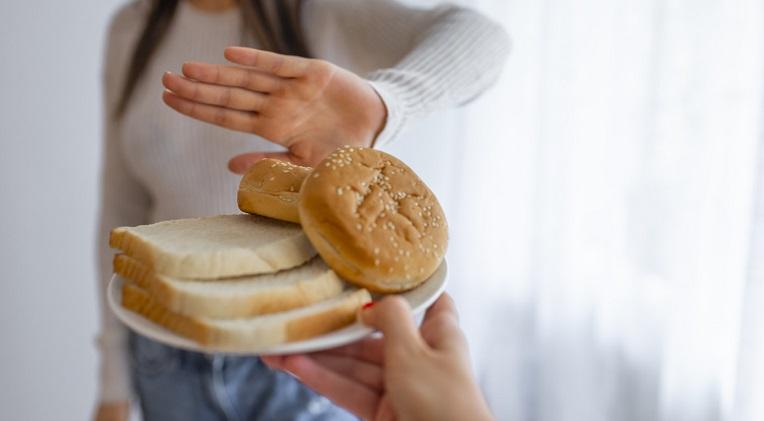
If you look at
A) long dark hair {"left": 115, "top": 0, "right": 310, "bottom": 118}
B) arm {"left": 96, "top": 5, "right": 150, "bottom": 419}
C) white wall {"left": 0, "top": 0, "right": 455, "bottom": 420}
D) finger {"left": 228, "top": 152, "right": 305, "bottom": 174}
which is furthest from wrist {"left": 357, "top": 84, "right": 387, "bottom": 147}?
white wall {"left": 0, "top": 0, "right": 455, "bottom": 420}

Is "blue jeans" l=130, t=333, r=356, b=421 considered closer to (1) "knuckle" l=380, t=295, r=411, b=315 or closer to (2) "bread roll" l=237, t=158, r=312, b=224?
(2) "bread roll" l=237, t=158, r=312, b=224

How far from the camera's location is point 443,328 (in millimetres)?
712

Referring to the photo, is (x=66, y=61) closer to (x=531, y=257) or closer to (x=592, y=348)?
(x=531, y=257)

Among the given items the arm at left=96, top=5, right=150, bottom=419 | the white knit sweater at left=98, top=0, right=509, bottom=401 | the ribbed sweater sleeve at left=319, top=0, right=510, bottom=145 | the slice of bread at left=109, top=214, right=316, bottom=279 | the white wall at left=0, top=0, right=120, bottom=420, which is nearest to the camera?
the slice of bread at left=109, top=214, right=316, bottom=279

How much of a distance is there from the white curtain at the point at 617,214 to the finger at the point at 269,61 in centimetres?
83

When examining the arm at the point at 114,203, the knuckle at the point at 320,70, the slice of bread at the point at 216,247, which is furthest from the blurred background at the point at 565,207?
the slice of bread at the point at 216,247

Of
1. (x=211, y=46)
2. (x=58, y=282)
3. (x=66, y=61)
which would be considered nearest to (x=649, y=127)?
(x=211, y=46)

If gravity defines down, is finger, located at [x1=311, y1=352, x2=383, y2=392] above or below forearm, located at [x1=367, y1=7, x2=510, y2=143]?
below

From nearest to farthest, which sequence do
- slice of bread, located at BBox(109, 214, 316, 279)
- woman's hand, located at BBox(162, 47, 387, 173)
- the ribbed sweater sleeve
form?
slice of bread, located at BBox(109, 214, 316, 279), woman's hand, located at BBox(162, 47, 387, 173), the ribbed sweater sleeve

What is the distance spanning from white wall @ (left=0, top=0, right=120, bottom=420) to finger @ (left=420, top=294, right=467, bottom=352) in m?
1.56

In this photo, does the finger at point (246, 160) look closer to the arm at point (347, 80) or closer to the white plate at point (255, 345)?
the arm at point (347, 80)

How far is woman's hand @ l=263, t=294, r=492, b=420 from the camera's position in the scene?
62 cm

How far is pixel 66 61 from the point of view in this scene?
1.94m

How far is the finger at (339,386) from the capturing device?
2.54ft
